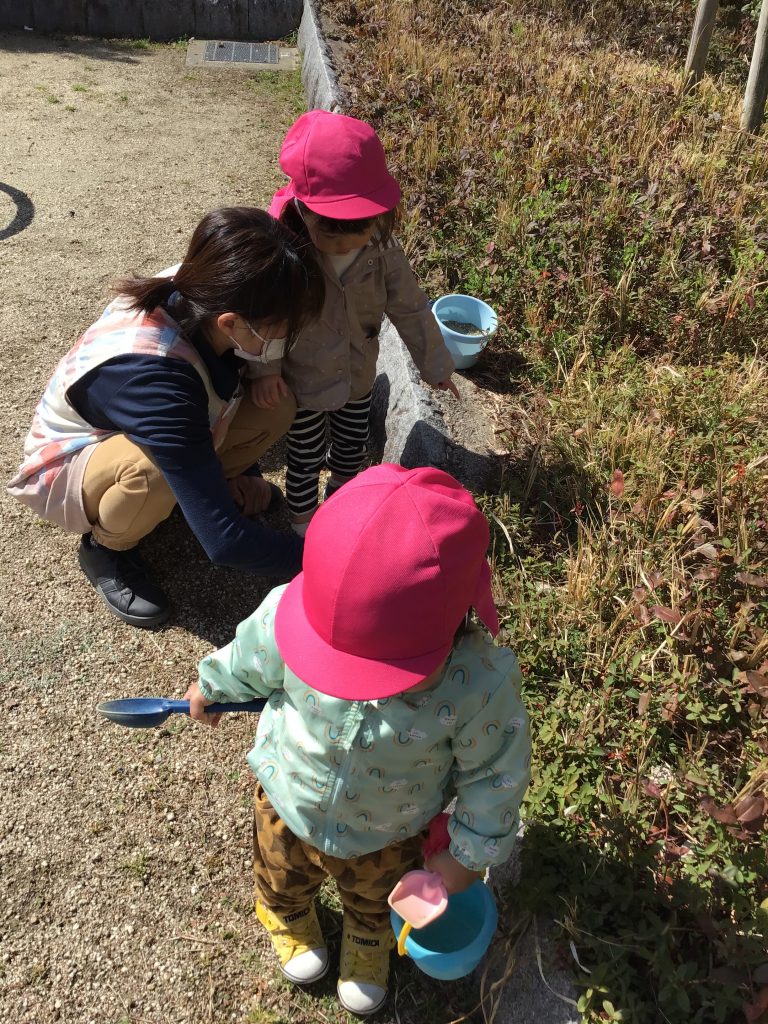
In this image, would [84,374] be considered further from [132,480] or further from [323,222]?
[323,222]

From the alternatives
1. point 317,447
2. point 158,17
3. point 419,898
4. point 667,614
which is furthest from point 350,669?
point 158,17

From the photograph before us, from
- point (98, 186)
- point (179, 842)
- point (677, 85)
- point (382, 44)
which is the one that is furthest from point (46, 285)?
point (677, 85)

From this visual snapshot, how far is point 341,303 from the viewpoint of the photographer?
2576 mm

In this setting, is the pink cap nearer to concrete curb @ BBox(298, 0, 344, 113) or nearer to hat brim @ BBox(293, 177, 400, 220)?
hat brim @ BBox(293, 177, 400, 220)

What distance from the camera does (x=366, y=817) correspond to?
→ 1582 millimetres

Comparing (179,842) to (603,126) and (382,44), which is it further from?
(382,44)

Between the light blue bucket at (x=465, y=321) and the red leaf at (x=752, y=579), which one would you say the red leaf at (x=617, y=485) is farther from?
the light blue bucket at (x=465, y=321)

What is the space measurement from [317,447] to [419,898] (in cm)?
175

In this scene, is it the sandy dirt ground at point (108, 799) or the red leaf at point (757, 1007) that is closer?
the red leaf at point (757, 1007)

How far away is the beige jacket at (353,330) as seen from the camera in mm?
2580

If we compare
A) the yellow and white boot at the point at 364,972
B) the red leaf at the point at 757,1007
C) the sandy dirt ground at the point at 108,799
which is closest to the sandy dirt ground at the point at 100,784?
the sandy dirt ground at the point at 108,799

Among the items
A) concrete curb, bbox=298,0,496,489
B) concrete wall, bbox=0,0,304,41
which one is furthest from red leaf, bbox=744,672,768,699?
concrete wall, bbox=0,0,304,41

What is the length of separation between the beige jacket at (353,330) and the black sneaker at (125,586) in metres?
0.79

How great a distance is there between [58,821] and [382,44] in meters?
5.85
